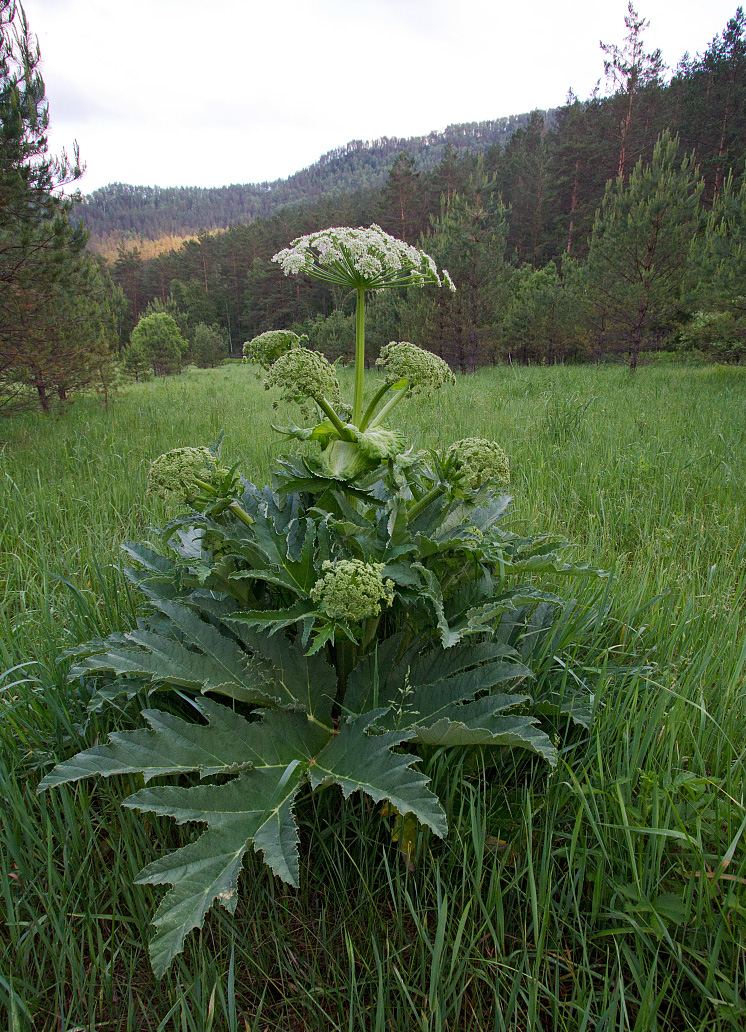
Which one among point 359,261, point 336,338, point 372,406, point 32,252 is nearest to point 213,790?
point 372,406

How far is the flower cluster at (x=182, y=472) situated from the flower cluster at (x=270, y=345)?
0.44 metres

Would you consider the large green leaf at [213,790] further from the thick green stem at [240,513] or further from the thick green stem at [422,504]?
the thick green stem at [422,504]

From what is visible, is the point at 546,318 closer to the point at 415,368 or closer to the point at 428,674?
the point at 415,368

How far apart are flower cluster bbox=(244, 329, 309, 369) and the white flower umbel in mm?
213

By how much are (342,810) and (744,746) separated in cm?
117

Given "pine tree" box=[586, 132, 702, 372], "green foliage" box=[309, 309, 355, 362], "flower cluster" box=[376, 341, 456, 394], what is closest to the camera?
"flower cluster" box=[376, 341, 456, 394]

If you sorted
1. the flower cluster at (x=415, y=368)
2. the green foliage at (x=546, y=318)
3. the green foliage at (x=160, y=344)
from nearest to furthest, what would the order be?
1. the flower cluster at (x=415, y=368)
2. the green foliage at (x=546, y=318)
3. the green foliage at (x=160, y=344)

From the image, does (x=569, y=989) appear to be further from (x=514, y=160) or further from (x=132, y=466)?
(x=514, y=160)

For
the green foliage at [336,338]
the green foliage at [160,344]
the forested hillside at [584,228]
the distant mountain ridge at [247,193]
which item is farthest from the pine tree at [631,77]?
the distant mountain ridge at [247,193]

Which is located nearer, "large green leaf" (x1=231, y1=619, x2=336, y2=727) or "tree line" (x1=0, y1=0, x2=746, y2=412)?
"large green leaf" (x1=231, y1=619, x2=336, y2=727)

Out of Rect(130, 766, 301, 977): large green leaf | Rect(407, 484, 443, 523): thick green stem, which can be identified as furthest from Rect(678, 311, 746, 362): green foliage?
Rect(130, 766, 301, 977): large green leaf

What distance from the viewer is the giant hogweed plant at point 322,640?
4.16ft

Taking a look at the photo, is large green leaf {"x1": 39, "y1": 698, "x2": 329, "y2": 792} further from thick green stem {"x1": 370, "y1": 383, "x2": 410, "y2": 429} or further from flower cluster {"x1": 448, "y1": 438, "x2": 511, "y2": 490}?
thick green stem {"x1": 370, "y1": 383, "x2": 410, "y2": 429}

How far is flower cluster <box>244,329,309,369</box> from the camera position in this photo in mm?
1868
